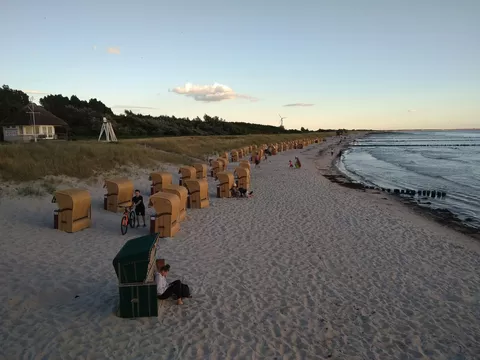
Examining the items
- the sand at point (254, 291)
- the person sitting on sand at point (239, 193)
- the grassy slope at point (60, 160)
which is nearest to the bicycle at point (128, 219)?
the sand at point (254, 291)

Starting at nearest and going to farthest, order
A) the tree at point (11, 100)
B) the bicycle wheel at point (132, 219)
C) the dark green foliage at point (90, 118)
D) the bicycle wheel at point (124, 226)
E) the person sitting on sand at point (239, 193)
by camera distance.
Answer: the bicycle wheel at point (124, 226) → the bicycle wheel at point (132, 219) → the person sitting on sand at point (239, 193) → the tree at point (11, 100) → the dark green foliage at point (90, 118)

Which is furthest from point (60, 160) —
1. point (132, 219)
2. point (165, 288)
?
point (165, 288)

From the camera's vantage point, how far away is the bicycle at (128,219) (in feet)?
36.7

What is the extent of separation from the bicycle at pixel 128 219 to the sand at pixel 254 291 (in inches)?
9.0

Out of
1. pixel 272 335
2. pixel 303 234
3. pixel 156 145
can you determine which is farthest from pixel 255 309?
pixel 156 145

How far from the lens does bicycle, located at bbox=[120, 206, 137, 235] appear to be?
36.7ft

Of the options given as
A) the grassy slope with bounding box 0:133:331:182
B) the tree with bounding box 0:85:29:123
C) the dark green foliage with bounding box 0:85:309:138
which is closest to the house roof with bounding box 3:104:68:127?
the grassy slope with bounding box 0:133:331:182

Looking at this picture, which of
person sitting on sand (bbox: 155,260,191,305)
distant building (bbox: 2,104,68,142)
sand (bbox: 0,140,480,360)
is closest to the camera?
sand (bbox: 0,140,480,360)

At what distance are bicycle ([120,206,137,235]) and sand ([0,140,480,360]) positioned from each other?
0.23 m

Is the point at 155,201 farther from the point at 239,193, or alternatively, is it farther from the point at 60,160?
the point at 60,160

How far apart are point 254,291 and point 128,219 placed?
541cm

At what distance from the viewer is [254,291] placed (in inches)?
297

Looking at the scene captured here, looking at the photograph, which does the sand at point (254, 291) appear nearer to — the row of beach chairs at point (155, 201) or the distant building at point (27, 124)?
the row of beach chairs at point (155, 201)

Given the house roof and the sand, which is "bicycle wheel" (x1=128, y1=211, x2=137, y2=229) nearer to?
the sand
